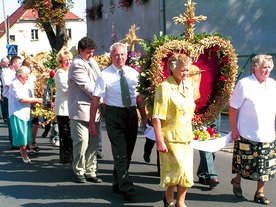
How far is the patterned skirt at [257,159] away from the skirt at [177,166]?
88 centimetres

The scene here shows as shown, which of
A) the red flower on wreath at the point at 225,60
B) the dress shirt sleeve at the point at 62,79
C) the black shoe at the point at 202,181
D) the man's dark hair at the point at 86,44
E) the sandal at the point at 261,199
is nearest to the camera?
the sandal at the point at 261,199

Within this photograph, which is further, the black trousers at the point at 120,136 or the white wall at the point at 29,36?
the white wall at the point at 29,36

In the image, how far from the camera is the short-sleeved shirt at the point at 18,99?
8438mm

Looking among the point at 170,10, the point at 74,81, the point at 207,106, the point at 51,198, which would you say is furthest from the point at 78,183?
the point at 170,10

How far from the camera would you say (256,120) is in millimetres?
5719

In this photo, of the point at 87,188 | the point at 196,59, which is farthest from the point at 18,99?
the point at 196,59

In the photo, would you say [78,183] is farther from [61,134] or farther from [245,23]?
[245,23]

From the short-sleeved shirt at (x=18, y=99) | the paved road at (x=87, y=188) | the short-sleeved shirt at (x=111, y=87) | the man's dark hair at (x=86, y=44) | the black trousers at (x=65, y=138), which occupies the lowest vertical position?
the paved road at (x=87, y=188)

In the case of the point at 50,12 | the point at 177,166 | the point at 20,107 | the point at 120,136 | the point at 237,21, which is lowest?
the point at 177,166

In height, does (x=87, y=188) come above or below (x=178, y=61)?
below

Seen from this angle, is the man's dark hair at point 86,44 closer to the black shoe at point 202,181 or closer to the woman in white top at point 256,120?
the woman in white top at point 256,120

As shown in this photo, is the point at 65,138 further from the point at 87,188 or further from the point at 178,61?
the point at 178,61

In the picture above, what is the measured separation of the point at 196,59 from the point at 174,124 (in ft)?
3.74

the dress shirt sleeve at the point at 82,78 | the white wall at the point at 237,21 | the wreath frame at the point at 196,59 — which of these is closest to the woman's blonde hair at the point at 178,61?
the wreath frame at the point at 196,59
